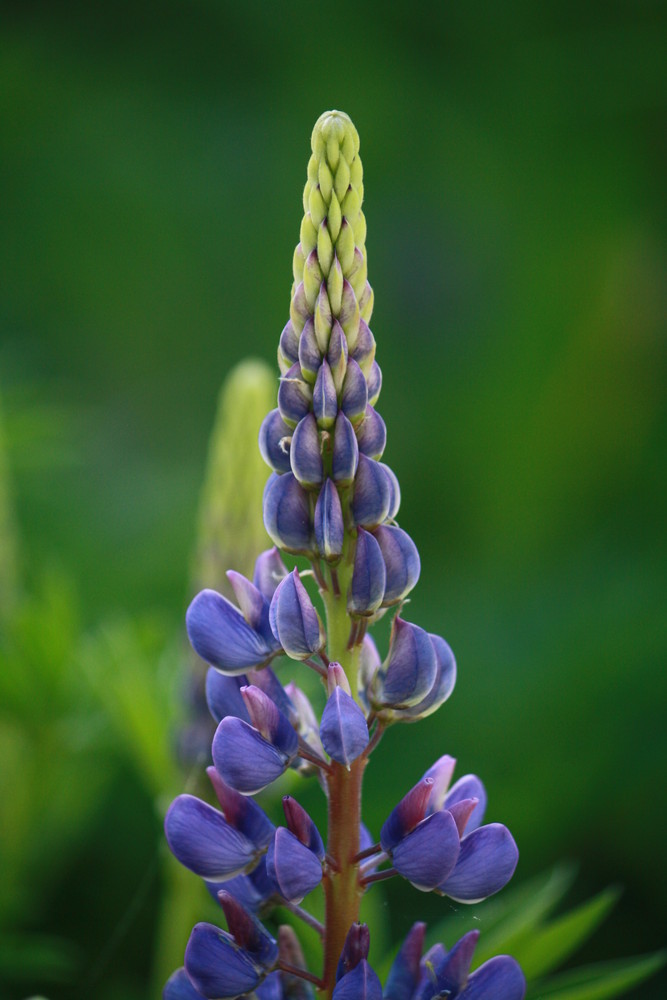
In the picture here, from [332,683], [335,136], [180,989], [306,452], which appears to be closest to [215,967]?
[180,989]

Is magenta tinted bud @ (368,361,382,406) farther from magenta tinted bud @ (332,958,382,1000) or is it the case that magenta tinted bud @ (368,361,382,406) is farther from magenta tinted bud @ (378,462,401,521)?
magenta tinted bud @ (332,958,382,1000)

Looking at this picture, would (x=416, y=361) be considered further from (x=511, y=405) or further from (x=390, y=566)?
(x=390, y=566)

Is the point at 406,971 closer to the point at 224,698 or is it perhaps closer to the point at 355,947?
the point at 355,947

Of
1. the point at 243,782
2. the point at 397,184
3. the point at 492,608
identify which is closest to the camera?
the point at 243,782

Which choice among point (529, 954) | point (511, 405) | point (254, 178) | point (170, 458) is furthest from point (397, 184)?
point (529, 954)

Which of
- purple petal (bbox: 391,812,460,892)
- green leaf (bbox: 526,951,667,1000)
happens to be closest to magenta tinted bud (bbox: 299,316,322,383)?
purple petal (bbox: 391,812,460,892)

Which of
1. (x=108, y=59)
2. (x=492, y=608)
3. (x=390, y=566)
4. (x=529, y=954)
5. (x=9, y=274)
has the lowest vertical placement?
(x=529, y=954)

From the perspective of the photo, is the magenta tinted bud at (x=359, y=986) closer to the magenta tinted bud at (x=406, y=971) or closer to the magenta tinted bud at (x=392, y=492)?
the magenta tinted bud at (x=406, y=971)

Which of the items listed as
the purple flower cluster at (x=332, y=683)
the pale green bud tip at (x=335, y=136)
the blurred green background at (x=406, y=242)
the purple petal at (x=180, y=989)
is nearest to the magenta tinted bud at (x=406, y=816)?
the purple flower cluster at (x=332, y=683)
